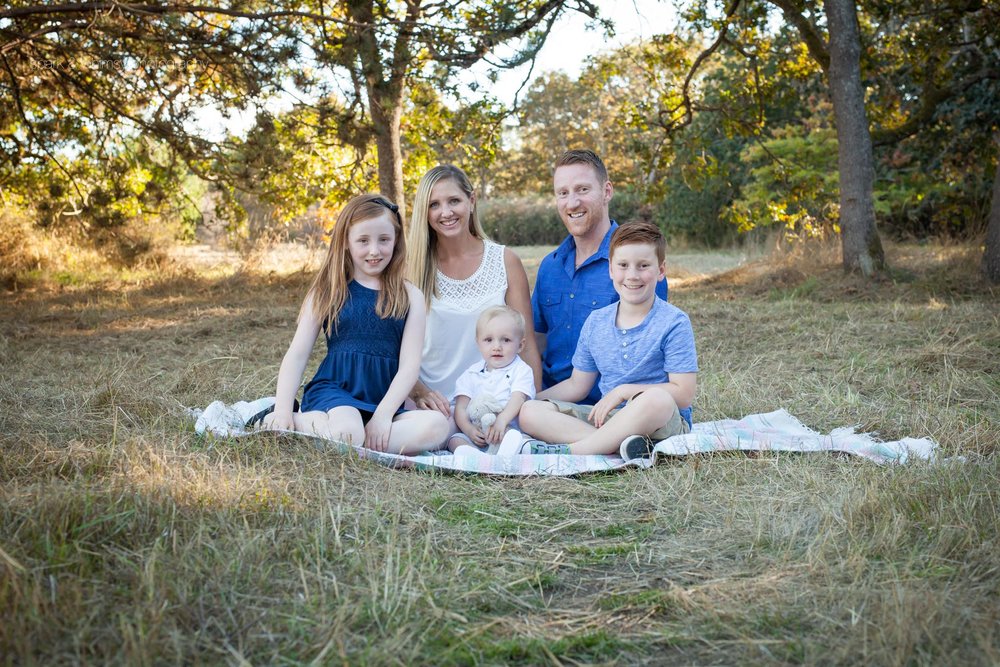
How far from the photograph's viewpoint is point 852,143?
9.02 metres

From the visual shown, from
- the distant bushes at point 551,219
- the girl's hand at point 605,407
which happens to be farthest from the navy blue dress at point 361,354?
the distant bushes at point 551,219

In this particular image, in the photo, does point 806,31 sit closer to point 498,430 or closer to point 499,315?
point 499,315

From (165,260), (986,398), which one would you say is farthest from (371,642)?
(165,260)

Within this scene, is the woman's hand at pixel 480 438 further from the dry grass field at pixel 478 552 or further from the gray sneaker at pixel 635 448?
the gray sneaker at pixel 635 448

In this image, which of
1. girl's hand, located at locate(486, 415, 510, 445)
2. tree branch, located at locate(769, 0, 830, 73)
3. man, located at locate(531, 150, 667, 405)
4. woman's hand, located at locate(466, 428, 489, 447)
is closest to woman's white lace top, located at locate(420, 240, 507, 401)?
man, located at locate(531, 150, 667, 405)

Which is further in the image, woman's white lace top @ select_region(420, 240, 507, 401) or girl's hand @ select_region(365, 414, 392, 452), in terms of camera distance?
woman's white lace top @ select_region(420, 240, 507, 401)

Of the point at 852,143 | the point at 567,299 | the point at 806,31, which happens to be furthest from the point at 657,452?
the point at 806,31

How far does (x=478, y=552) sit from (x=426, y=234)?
2.07 metres

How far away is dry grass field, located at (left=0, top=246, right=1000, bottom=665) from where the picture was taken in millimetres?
1795

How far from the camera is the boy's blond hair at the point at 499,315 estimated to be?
12.5ft

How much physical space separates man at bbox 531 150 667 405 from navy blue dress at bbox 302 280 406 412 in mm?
839

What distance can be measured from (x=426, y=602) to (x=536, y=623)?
0.27 metres

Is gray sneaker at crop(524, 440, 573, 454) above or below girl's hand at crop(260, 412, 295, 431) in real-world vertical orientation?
below

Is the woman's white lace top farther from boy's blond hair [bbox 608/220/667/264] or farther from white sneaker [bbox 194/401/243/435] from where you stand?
white sneaker [bbox 194/401/243/435]
